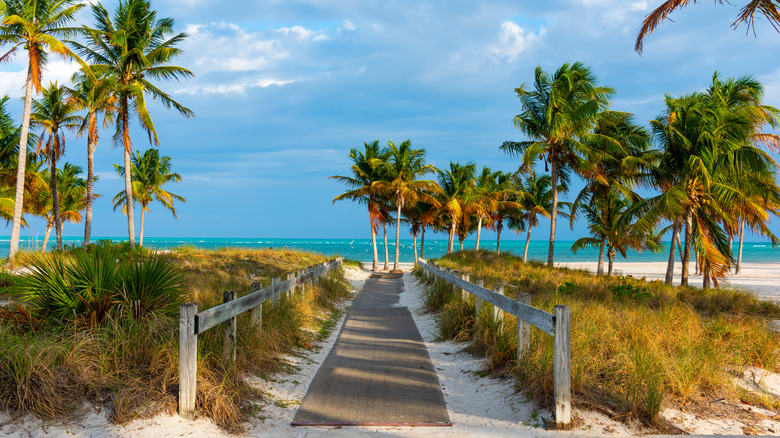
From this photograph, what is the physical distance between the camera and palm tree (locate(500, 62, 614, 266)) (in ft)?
77.8

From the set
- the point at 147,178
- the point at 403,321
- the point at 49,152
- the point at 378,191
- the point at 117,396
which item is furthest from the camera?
the point at 147,178

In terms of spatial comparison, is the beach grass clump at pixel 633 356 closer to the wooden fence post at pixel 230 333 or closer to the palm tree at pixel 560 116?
the wooden fence post at pixel 230 333

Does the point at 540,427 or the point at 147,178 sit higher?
the point at 147,178

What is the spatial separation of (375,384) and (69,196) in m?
46.6

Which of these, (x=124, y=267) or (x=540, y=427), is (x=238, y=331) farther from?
(x=540, y=427)

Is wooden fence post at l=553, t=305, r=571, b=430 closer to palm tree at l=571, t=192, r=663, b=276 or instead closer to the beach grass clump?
the beach grass clump

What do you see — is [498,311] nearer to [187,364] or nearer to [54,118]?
[187,364]

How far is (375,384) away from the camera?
5.92 metres

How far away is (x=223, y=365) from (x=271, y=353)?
1.44 m

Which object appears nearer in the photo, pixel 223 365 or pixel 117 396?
pixel 117 396

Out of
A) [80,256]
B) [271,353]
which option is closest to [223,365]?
[271,353]

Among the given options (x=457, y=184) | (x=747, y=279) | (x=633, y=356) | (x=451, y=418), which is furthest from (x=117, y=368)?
(x=747, y=279)

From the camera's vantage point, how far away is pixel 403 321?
10922mm

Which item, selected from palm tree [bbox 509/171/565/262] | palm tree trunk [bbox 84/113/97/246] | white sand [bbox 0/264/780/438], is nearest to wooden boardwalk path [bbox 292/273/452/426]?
white sand [bbox 0/264/780/438]
